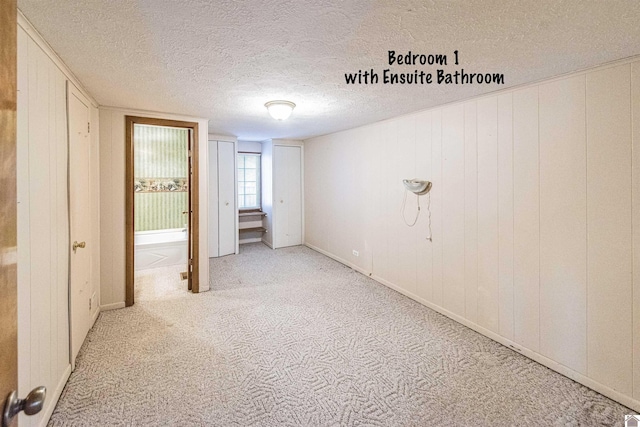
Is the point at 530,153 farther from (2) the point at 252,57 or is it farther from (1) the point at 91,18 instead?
(1) the point at 91,18

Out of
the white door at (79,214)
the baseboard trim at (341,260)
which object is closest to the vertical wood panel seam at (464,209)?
the baseboard trim at (341,260)

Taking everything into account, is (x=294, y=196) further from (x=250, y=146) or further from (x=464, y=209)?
(x=464, y=209)

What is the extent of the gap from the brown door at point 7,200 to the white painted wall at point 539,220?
293 cm

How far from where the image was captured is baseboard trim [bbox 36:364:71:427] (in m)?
1.76

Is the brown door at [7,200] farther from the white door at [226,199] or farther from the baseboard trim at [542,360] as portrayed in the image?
the white door at [226,199]

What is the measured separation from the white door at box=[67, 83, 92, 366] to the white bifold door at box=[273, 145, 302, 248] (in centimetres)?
358

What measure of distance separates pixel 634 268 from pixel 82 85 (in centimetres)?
429

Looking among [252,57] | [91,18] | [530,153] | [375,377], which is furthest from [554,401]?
[91,18]

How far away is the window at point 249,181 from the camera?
6812 mm

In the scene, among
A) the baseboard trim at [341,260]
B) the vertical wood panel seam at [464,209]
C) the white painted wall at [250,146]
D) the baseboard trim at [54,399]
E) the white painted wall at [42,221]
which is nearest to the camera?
the white painted wall at [42,221]

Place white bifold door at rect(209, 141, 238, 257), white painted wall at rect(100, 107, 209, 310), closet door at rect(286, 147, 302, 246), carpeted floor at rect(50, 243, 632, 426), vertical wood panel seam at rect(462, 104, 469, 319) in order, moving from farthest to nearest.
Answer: closet door at rect(286, 147, 302, 246)
white bifold door at rect(209, 141, 238, 257)
white painted wall at rect(100, 107, 209, 310)
vertical wood panel seam at rect(462, 104, 469, 319)
carpeted floor at rect(50, 243, 632, 426)

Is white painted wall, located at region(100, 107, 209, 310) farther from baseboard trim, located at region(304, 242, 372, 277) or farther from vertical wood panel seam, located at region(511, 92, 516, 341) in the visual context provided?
vertical wood panel seam, located at region(511, 92, 516, 341)

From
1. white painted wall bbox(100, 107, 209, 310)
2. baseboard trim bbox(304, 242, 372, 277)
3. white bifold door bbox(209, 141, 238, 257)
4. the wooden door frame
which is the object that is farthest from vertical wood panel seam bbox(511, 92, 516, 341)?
white bifold door bbox(209, 141, 238, 257)

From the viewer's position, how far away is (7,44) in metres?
0.71
